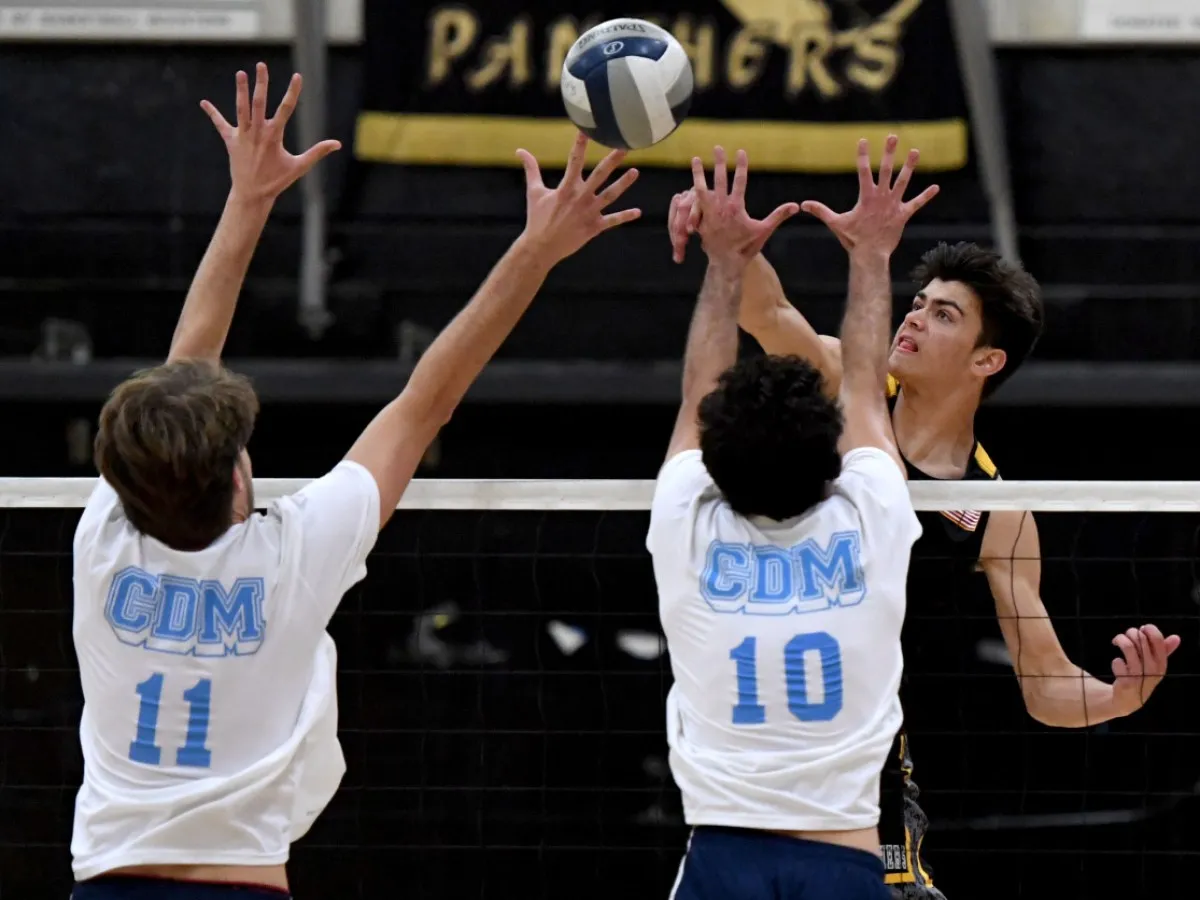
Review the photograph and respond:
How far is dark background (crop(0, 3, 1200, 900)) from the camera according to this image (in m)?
7.63

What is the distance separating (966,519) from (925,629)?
3.27 meters

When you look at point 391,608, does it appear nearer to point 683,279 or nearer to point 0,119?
point 683,279

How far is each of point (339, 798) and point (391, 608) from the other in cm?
116

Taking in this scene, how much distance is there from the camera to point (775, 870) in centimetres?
286

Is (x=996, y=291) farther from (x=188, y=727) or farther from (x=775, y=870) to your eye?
(x=188, y=727)

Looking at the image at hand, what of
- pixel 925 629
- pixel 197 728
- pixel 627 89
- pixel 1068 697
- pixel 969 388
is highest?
pixel 627 89

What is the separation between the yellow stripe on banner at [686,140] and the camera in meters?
9.13

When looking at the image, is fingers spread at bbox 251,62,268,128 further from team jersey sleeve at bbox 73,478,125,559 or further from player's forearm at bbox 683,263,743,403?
player's forearm at bbox 683,263,743,403

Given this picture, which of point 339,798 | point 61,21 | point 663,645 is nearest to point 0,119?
point 61,21

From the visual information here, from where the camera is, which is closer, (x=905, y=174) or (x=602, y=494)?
(x=905, y=174)

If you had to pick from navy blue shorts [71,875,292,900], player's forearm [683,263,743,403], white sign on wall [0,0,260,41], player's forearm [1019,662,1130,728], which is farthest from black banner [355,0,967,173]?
navy blue shorts [71,875,292,900]

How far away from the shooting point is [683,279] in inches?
375

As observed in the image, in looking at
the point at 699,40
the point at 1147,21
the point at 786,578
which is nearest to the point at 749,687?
the point at 786,578

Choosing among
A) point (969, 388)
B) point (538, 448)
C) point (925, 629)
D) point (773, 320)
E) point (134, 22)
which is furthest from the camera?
point (134, 22)
